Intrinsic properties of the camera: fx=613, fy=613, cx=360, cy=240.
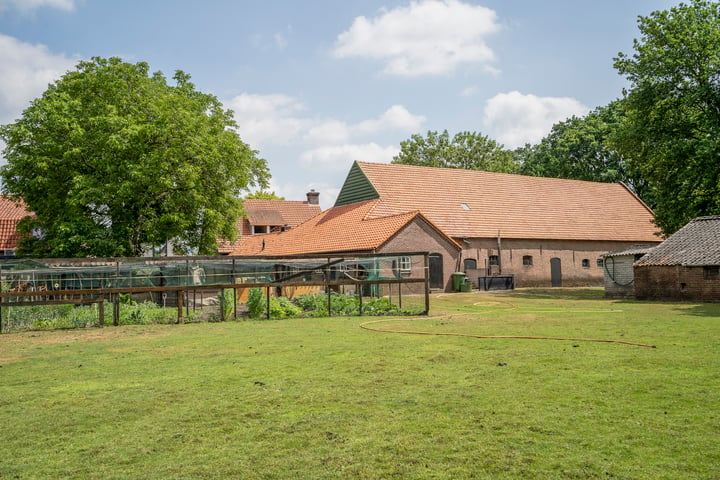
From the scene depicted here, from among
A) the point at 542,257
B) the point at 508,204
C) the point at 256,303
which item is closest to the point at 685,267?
the point at 542,257

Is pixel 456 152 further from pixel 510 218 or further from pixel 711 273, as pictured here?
pixel 711 273

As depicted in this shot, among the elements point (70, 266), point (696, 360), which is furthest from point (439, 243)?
point (696, 360)

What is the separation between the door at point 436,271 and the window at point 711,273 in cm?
1408

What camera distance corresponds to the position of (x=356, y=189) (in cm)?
4116

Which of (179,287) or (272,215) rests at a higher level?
(272,215)

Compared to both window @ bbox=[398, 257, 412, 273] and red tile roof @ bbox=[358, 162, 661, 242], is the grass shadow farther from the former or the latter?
window @ bbox=[398, 257, 412, 273]

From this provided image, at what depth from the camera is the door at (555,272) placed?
40719 millimetres

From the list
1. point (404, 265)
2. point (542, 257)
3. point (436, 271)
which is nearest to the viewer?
point (404, 265)

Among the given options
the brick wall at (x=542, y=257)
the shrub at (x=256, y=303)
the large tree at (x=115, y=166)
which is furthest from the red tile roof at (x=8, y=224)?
the shrub at (x=256, y=303)

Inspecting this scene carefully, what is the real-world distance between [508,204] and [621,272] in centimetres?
1512

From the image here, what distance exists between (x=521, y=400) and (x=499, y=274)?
32.2 m

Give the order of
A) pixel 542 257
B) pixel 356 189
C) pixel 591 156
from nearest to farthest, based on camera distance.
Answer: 1. pixel 542 257
2. pixel 356 189
3. pixel 591 156

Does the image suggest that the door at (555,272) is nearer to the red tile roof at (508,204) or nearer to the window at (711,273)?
the red tile roof at (508,204)

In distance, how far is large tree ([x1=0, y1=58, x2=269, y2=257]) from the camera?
98.9 feet
